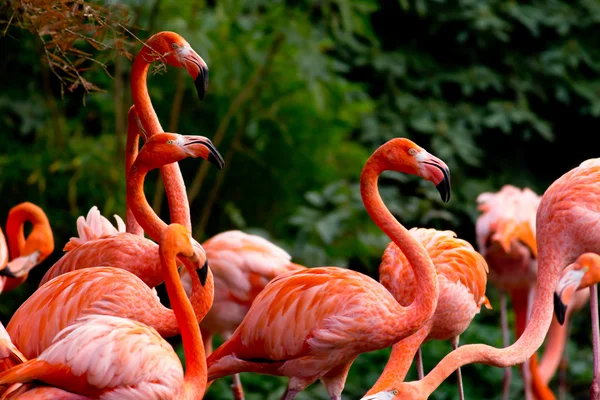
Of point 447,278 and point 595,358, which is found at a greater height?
point 447,278

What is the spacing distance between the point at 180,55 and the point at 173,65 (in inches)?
1.9

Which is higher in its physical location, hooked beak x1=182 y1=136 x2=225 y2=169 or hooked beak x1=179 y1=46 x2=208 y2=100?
hooked beak x1=179 y1=46 x2=208 y2=100

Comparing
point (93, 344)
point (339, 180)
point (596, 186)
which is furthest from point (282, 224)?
point (93, 344)

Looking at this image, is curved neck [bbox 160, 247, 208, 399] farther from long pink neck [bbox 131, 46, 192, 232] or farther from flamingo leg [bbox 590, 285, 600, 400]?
flamingo leg [bbox 590, 285, 600, 400]

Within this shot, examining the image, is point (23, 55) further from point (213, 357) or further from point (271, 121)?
point (213, 357)

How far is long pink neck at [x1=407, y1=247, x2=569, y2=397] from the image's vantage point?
12.1ft

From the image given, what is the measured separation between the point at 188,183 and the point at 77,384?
4252 mm

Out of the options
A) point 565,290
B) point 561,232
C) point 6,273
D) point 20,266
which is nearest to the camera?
point 565,290

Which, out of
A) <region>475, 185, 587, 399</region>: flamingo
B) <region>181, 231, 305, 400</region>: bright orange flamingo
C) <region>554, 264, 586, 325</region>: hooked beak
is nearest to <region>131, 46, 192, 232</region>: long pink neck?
<region>181, 231, 305, 400</region>: bright orange flamingo

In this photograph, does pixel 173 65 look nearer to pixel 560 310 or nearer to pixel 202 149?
pixel 202 149

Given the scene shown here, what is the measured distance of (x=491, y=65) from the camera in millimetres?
8562

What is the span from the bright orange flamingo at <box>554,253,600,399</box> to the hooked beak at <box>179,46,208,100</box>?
1.53m

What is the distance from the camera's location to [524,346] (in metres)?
4.07

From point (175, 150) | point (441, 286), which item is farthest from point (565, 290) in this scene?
point (175, 150)
